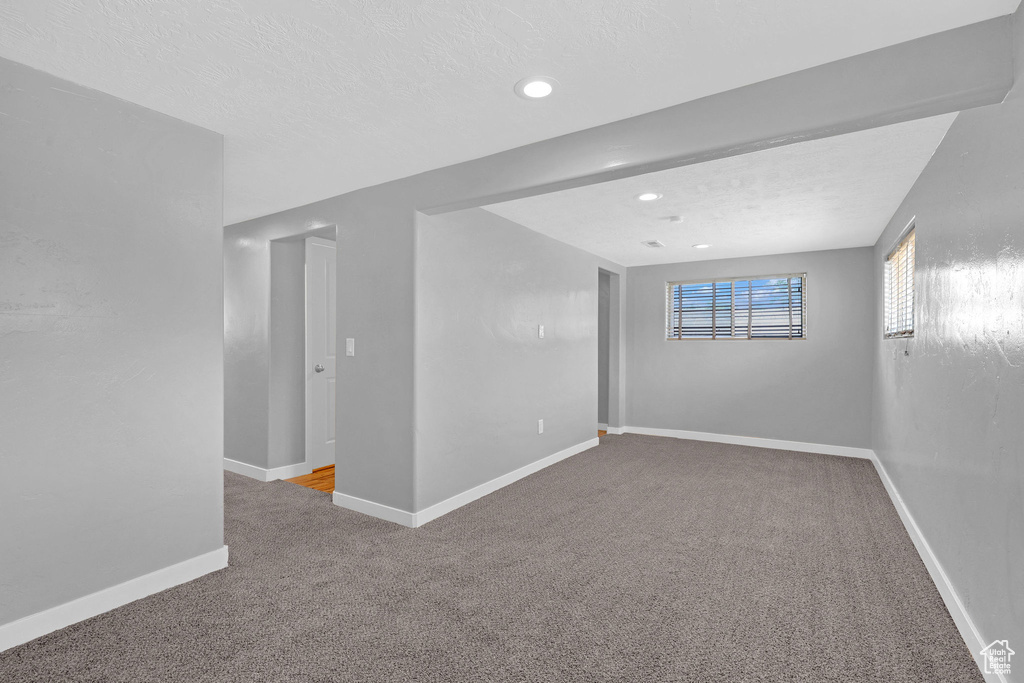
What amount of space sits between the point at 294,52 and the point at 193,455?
6.24 ft

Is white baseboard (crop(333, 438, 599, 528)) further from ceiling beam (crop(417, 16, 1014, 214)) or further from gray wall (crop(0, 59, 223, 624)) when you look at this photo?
ceiling beam (crop(417, 16, 1014, 214))

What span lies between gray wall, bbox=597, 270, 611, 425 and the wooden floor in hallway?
364cm

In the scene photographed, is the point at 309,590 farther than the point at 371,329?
No

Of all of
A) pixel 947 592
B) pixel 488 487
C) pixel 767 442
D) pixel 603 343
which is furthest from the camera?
pixel 603 343

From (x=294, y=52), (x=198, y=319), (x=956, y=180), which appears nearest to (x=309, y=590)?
(x=198, y=319)

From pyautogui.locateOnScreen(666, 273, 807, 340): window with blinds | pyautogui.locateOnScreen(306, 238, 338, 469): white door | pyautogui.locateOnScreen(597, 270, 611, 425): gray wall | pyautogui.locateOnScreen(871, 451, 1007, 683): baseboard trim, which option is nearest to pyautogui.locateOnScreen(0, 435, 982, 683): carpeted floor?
pyautogui.locateOnScreen(871, 451, 1007, 683): baseboard trim

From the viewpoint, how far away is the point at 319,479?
439cm

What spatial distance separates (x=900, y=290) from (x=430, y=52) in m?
3.74

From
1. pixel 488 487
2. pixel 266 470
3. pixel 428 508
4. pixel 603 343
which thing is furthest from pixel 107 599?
pixel 603 343

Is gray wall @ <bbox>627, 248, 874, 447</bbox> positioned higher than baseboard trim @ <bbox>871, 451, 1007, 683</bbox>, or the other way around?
gray wall @ <bbox>627, 248, 874, 447</bbox>

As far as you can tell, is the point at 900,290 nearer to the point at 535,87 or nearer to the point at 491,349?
the point at 491,349

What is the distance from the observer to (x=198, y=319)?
2.51 m

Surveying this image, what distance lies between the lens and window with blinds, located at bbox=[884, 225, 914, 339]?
3.36 meters

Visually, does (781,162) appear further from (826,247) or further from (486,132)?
(826,247)
